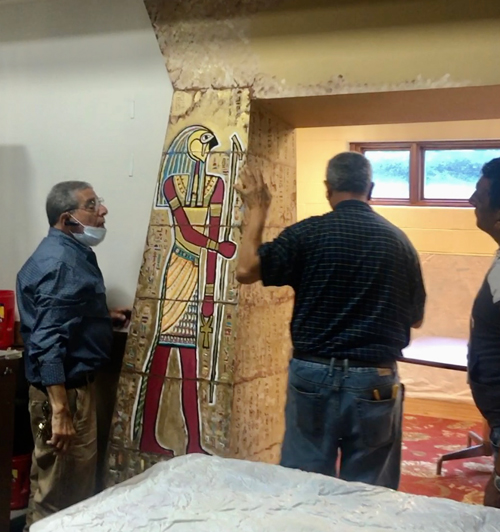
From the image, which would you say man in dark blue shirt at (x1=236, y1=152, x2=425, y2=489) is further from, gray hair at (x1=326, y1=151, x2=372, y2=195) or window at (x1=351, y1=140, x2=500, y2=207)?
window at (x1=351, y1=140, x2=500, y2=207)

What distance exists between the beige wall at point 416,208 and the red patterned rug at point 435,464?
1.28 meters

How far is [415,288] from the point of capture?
84.4 inches

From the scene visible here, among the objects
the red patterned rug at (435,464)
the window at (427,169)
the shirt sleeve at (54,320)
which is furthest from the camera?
the window at (427,169)

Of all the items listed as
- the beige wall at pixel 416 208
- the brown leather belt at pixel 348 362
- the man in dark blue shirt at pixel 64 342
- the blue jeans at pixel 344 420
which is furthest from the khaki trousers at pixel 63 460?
the beige wall at pixel 416 208

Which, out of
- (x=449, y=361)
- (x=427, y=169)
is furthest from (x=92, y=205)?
(x=427, y=169)

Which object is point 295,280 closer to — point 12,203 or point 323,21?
point 323,21

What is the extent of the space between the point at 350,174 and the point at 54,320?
3.85 feet

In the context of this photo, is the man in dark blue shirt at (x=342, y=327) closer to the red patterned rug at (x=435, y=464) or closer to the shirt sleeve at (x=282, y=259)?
the shirt sleeve at (x=282, y=259)

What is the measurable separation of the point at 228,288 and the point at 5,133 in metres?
1.47

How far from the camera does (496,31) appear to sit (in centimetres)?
227

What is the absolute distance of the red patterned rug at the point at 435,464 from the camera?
338 centimetres

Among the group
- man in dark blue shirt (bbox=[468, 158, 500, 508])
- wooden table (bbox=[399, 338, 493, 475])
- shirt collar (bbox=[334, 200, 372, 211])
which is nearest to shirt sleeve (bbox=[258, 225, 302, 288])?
shirt collar (bbox=[334, 200, 372, 211])

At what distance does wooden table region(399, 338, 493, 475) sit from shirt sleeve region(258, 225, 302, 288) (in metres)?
1.60

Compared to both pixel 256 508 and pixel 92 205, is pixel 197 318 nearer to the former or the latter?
pixel 92 205
